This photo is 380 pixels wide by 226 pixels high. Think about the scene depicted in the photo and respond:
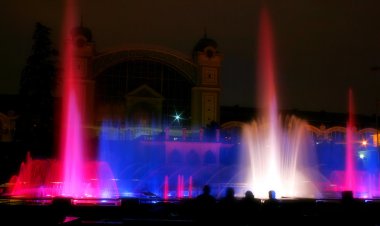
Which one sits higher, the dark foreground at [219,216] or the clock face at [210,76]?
the clock face at [210,76]

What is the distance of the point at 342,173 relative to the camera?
152 feet

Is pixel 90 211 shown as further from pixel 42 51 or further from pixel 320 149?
pixel 320 149

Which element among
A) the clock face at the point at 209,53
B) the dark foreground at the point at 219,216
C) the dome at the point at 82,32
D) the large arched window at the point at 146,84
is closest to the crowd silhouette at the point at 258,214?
the dark foreground at the point at 219,216

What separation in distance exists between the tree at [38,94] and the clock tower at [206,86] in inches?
1115

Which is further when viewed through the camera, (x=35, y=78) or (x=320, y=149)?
(x=320, y=149)

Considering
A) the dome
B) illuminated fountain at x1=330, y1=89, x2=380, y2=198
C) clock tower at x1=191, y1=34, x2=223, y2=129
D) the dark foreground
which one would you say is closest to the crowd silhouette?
the dark foreground

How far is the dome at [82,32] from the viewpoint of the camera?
7012cm

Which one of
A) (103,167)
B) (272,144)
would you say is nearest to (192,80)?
(103,167)

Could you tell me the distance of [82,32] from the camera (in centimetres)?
7056

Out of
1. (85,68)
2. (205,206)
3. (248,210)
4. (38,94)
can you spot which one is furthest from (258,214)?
(85,68)

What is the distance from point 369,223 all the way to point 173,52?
205ft

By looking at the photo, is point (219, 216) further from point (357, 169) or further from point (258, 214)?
point (357, 169)

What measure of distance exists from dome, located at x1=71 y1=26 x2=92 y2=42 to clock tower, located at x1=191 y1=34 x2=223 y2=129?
44.4 ft

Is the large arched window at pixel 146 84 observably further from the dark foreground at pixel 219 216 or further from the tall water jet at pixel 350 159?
the dark foreground at pixel 219 216
